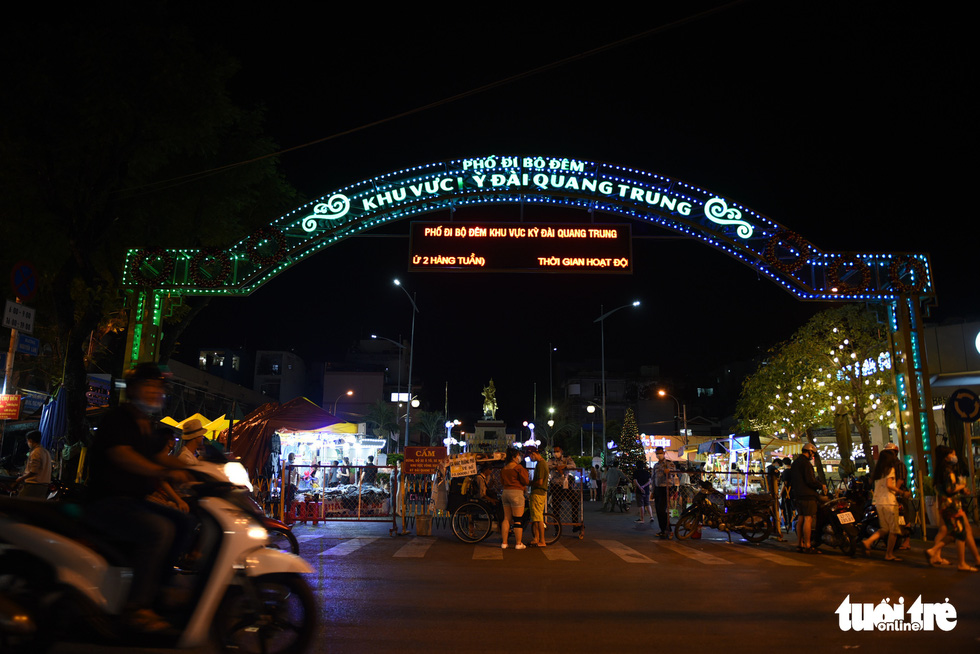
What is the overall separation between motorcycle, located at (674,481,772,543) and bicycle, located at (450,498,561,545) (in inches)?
108

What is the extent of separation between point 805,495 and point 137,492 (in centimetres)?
1123

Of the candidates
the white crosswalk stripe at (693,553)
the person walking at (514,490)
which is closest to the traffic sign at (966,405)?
the white crosswalk stripe at (693,553)

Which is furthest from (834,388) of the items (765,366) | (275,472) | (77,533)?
(77,533)

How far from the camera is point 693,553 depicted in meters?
12.2

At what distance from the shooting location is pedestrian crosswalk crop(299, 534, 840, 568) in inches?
435

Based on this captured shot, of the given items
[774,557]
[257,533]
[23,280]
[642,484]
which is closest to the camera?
[257,533]

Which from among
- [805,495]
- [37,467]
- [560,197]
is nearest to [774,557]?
[805,495]

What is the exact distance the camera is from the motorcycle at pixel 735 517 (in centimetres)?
1430

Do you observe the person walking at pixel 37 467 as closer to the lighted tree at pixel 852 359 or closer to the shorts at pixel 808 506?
the shorts at pixel 808 506

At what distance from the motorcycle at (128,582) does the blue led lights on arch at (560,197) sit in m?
12.4

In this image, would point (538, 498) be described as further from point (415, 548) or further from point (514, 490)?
point (415, 548)

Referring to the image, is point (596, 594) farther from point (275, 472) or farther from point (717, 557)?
point (275, 472)

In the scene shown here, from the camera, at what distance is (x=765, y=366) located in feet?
109

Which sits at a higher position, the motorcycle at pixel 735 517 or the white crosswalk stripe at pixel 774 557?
the motorcycle at pixel 735 517
